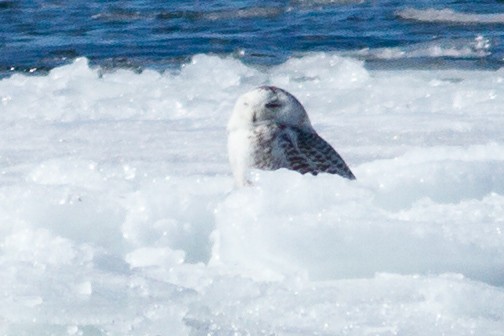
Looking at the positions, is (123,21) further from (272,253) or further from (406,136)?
(272,253)

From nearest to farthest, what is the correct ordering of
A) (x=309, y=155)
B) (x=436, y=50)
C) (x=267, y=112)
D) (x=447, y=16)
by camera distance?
(x=309, y=155) < (x=267, y=112) < (x=436, y=50) < (x=447, y=16)

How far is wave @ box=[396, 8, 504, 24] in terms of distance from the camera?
450 inches

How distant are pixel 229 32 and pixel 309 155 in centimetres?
647

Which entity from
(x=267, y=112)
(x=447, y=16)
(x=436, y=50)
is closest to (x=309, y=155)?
(x=267, y=112)

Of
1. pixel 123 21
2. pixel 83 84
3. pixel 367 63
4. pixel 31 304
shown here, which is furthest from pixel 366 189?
pixel 123 21

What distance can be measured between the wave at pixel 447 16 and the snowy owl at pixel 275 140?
604 cm

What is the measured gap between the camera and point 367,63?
9.63m

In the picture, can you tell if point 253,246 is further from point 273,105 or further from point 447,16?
point 447,16

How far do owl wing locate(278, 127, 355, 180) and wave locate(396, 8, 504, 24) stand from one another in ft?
20.4

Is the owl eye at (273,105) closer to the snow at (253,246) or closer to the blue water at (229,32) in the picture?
the snow at (253,246)

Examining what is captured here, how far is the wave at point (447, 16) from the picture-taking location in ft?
37.5

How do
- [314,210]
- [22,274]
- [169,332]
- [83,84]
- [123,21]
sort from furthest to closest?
[123,21] → [83,84] → [314,210] → [22,274] → [169,332]

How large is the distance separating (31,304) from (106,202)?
829 millimetres

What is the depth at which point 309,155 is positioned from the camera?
5328mm
